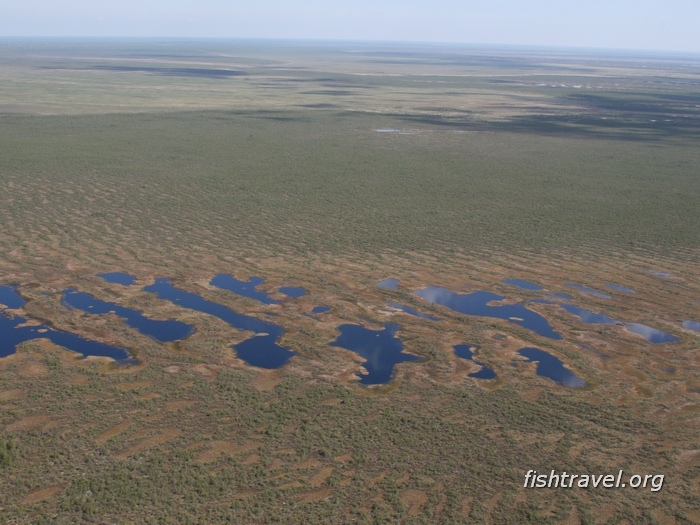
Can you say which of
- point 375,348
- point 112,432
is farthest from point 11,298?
point 375,348

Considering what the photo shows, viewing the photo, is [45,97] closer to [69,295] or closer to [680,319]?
[69,295]

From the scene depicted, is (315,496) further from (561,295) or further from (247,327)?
(561,295)

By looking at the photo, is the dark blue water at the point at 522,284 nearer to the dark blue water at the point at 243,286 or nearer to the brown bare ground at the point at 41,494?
the dark blue water at the point at 243,286

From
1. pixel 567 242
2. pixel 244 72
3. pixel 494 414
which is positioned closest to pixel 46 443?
pixel 494 414

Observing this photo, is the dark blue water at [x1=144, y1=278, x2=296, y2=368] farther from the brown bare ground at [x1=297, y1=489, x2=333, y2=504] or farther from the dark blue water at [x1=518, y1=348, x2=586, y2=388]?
the dark blue water at [x1=518, y1=348, x2=586, y2=388]

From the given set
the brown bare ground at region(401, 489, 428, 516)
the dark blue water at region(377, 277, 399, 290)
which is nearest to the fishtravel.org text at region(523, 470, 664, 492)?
the brown bare ground at region(401, 489, 428, 516)

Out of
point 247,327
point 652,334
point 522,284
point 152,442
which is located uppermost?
point 522,284
